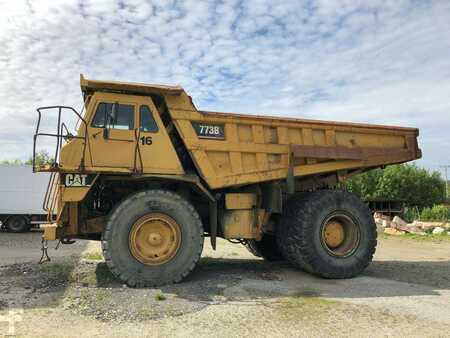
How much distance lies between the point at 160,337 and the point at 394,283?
15.3ft

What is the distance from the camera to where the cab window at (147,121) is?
7.58 metres

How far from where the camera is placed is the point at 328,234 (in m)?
8.59

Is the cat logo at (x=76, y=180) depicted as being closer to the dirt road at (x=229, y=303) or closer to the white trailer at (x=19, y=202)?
the dirt road at (x=229, y=303)

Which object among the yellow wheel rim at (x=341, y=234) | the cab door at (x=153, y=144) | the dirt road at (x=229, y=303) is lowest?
the dirt road at (x=229, y=303)

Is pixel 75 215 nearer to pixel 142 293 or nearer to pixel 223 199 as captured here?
pixel 142 293

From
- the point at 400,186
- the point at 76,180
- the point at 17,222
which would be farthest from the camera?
the point at 400,186

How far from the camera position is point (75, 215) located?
7.60m

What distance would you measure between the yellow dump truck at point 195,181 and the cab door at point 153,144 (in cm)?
2

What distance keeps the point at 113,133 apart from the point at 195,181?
1.56 m

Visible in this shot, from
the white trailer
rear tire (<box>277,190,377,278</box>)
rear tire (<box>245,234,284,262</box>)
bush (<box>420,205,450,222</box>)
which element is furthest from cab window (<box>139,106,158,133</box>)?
bush (<box>420,205,450,222</box>)

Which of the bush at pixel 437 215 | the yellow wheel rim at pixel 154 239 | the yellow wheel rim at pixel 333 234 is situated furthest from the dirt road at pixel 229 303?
the bush at pixel 437 215

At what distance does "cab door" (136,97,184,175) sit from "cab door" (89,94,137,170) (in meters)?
0.13

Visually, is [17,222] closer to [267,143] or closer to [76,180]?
[76,180]

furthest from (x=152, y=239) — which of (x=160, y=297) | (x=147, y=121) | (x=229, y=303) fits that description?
(x=147, y=121)
